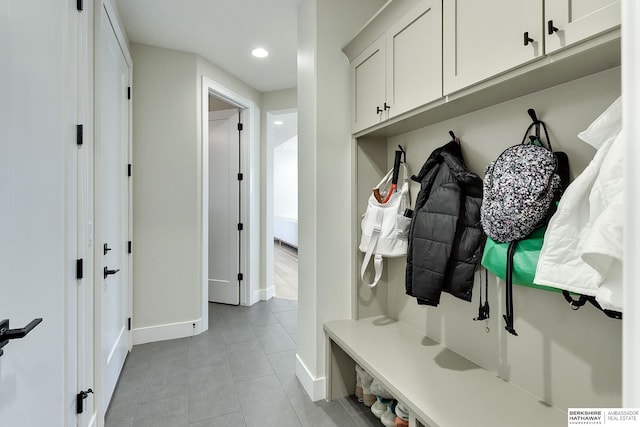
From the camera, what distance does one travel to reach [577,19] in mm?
892

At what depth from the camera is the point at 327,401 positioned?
2.02 meters

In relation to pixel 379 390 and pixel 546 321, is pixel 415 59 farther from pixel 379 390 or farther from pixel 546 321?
pixel 379 390

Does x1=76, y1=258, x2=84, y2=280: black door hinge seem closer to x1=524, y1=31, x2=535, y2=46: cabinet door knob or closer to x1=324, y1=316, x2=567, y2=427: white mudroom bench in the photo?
x1=324, y1=316, x2=567, y2=427: white mudroom bench

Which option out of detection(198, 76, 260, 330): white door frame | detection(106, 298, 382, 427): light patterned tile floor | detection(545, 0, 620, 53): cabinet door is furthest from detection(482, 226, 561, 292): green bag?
detection(198, 76, 260, 330): white door frame

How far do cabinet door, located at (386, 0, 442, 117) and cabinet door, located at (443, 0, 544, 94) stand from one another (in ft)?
0.19

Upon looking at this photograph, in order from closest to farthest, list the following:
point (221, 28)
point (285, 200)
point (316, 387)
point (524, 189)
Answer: point (524, 189)
point (316, 387)
point (221, 28)
point (285, 200)

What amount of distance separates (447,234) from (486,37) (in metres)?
0.79

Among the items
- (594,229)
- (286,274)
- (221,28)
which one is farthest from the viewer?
(286,274)

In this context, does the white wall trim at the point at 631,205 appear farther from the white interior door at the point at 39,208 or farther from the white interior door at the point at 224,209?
the white interior door at the point at 224,209

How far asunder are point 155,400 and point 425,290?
1.85 m

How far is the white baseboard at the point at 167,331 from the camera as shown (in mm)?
2865

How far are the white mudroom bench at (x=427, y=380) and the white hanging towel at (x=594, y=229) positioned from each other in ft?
1.89

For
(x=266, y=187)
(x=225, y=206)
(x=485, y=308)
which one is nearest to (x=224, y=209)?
(x=225, y=206)

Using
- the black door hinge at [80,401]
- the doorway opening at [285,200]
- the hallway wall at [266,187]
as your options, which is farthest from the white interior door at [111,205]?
the doorway opening at [285,200]
